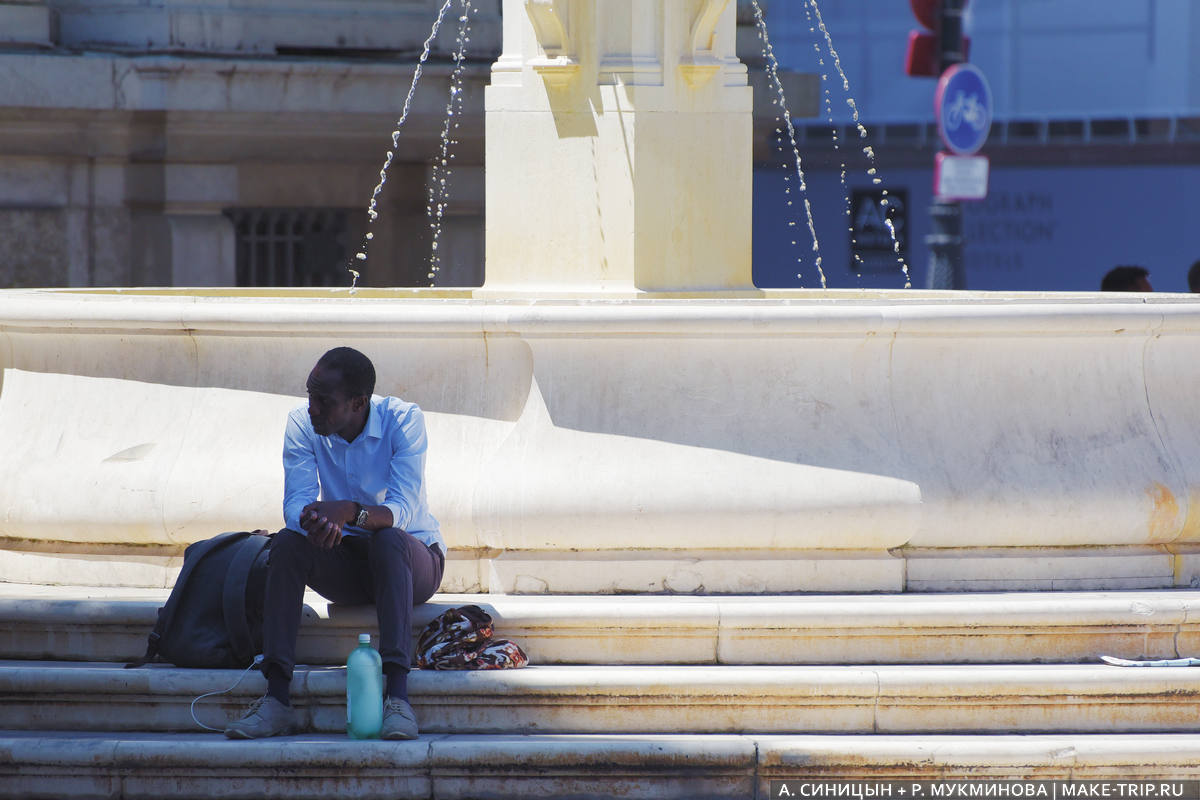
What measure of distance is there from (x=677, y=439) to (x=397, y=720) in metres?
1.28

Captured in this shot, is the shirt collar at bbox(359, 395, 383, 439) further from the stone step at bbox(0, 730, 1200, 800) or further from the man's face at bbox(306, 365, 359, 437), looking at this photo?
the stone step at bbox(0, 730, 1200, 800)

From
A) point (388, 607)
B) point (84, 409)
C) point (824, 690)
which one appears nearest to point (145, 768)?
point (388, 607)

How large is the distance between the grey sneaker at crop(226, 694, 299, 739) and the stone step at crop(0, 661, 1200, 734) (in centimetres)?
10

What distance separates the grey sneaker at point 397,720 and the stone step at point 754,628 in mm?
371

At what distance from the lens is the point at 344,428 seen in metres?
5.72

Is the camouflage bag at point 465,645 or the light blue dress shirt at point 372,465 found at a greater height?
the light blue dress shirt at point 372,465

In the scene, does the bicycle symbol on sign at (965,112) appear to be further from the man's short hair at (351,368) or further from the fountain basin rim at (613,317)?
the man's short hair at (351,368)

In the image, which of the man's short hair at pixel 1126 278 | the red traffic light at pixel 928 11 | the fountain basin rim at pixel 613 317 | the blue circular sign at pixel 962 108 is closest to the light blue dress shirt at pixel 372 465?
the fountain basin rim at pixel 613 317

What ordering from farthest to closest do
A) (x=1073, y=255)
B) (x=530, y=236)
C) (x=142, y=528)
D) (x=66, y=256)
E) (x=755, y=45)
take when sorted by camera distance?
(x=1073, y=255), (x=755, y=45), (x=66, y=256), (x=530, y=236), (x=142, y=528)

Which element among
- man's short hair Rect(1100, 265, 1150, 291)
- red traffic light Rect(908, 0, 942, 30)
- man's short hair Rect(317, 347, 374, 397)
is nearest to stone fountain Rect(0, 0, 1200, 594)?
man's short hair Rect(317, 347, 374, 397)

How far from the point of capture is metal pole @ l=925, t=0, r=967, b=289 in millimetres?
13695

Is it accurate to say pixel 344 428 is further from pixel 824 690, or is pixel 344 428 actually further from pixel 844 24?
pixel 844 24

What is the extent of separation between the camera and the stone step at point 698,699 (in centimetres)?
558

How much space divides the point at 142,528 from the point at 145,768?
3.18 feet
